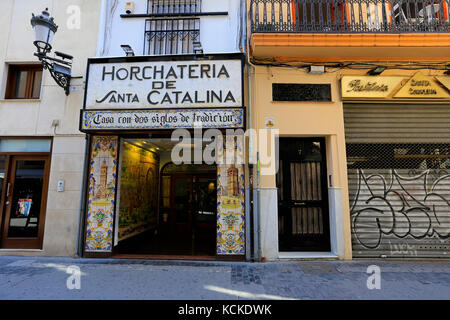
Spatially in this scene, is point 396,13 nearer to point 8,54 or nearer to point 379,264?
point 379,264

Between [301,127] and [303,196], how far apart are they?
1.73 metres

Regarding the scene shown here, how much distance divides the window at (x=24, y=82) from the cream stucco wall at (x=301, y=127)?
581 cm

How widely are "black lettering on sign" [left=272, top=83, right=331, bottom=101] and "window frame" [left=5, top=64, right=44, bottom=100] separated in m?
6.26

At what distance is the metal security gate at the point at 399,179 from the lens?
5.42 metres

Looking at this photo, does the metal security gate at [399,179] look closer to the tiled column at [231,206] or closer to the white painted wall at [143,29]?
the tiled column at [231,206]

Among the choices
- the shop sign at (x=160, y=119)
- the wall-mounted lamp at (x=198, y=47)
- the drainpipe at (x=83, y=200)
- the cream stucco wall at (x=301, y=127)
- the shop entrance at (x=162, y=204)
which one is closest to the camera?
the shop sign at (x=160, y=119)

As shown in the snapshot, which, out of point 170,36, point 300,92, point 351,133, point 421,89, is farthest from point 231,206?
point 421,89

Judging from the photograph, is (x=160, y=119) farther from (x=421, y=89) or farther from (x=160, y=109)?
(x=421, y=89)

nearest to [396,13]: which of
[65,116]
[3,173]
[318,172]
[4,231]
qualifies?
[318,172]

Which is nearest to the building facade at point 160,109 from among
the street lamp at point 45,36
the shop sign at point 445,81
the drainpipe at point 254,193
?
the drainpipe at point 254,193

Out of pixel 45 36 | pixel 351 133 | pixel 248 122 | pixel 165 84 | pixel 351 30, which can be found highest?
pixel 351 30

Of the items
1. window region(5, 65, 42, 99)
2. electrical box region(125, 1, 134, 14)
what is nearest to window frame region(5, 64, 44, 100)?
window region(5, 65, 42, 99)

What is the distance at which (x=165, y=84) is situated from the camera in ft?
17.4

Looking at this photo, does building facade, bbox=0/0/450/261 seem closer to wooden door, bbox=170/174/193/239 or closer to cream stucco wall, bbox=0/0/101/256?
cream stucco wall, bbox=0/0/101/256
